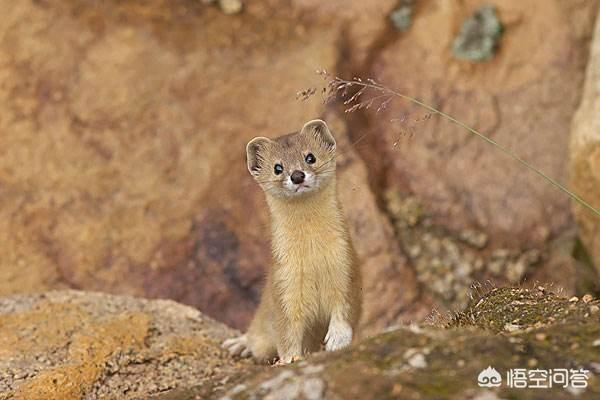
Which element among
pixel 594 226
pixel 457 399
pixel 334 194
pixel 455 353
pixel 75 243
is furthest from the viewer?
pixel 75 243

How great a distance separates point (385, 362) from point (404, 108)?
5472 mm

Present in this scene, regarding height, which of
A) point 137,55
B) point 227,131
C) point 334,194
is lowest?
point 334,194

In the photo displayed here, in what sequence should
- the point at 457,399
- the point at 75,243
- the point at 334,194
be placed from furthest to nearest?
the point at 75,243, the point at 334,194, the point at 457,399

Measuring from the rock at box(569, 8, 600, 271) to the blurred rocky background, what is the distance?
659 mm

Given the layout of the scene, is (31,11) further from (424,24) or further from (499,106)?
(499,106)

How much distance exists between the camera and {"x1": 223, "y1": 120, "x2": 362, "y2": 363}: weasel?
5.28 m

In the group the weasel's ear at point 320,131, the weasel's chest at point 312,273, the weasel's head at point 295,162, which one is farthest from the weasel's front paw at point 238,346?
the weasel's ear at point 320,131

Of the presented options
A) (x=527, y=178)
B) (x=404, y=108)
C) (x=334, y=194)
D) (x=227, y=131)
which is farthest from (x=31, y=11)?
(x=527, y=178)

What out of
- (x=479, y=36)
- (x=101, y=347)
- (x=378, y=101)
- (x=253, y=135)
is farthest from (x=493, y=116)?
(x=101, y=347)

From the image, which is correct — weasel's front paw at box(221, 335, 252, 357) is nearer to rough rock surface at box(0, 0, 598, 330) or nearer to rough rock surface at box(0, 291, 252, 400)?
rough rock surface at box(0, 291, 252, 400)

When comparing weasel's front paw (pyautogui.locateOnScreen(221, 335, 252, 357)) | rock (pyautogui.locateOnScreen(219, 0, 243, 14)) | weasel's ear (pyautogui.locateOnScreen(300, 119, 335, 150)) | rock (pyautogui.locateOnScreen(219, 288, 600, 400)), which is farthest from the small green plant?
weasel's front paw (pyautogui.locateOnScreen(221, 335, 252, 357))

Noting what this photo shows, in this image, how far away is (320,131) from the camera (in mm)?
5629

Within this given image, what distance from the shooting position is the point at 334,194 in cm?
545

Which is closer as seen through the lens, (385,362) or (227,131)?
(385,362)
